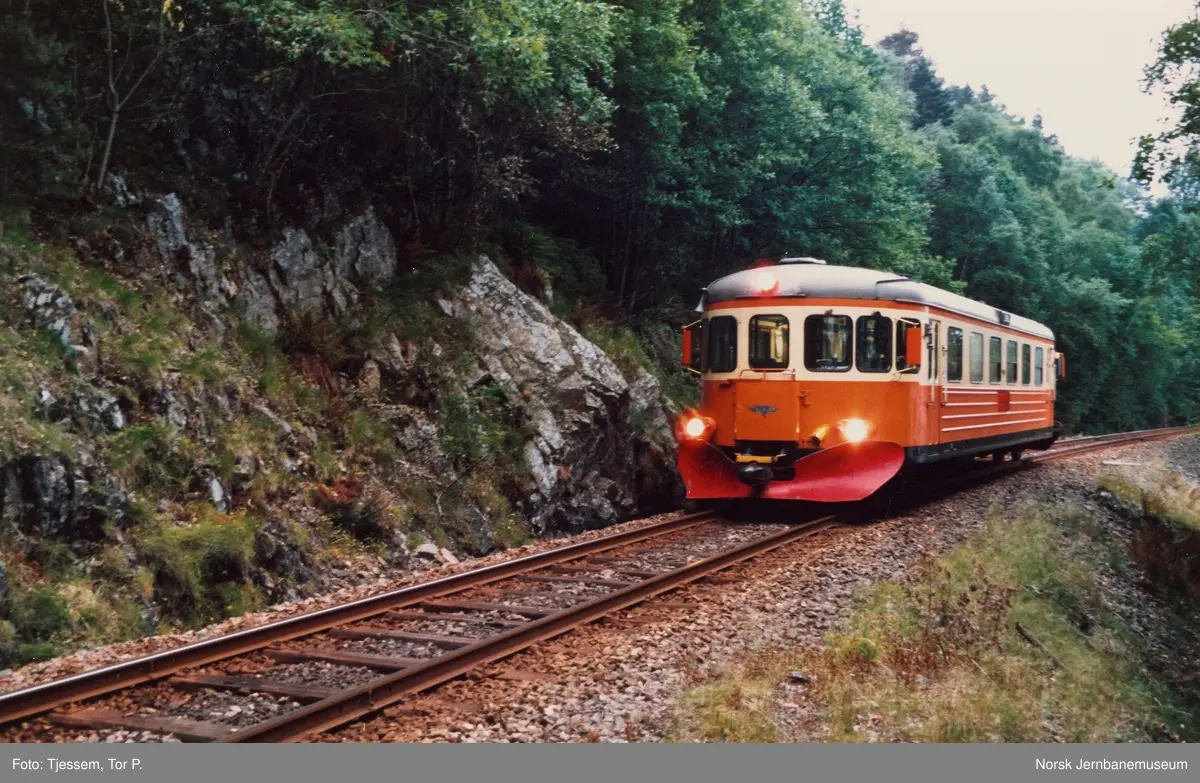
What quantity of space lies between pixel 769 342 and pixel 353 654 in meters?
7.41

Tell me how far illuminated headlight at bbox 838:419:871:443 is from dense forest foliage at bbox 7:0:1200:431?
5396 mm

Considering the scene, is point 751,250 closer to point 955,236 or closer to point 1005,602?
point 1005,602

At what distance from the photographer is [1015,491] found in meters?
14.8

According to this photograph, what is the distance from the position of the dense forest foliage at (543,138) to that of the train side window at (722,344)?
3.62 metres

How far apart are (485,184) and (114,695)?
33.7 ft

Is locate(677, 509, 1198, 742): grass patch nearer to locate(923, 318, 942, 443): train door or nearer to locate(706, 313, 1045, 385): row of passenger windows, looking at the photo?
locate(923, 318, 942, 443): train door

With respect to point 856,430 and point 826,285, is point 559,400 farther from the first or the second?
point 856,430

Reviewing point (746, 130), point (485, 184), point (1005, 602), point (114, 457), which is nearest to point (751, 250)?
point (746, 130)

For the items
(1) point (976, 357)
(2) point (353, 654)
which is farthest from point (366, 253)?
(1) point (976, 357)

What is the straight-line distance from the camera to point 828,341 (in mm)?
11914

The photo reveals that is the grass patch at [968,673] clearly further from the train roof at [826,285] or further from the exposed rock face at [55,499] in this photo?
the exposed rock face at [55,499]

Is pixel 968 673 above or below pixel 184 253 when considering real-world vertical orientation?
below

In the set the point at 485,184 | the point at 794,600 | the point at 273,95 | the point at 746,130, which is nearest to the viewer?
the point at 794,600

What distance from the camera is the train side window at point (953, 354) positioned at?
517 inches
